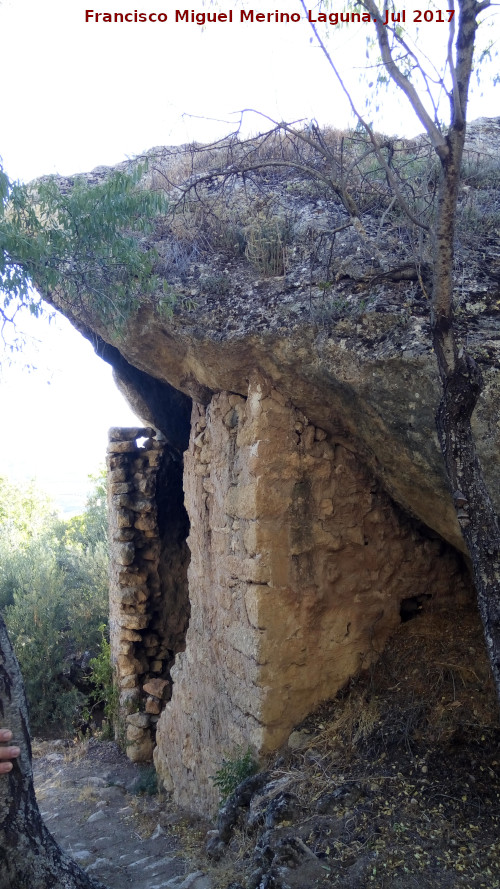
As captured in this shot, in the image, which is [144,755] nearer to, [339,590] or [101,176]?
[339,590]

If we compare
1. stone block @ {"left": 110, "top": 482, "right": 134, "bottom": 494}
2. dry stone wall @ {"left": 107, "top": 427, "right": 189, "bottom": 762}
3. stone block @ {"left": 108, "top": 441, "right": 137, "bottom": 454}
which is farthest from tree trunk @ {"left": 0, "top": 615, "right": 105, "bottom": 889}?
stone block @ {"left": 108, "top": 441, "right": 137, "bottom": 454}

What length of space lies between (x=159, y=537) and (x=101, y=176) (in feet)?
11.3

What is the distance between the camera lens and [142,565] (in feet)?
24.7

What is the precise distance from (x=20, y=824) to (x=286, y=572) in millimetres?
2068

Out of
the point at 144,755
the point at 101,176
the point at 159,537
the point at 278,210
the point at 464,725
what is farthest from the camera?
the point at 159,537

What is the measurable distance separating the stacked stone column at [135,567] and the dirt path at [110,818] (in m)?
0.56

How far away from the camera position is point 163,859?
4.73 m

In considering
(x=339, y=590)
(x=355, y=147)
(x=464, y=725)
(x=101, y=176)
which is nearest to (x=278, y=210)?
(x=355, y=147)

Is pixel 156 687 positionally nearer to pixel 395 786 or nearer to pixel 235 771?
pixel 235 771

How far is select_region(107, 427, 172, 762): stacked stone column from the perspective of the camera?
736 cm

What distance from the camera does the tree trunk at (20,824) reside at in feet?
9.91

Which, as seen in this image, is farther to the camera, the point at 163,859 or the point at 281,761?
the point at 163,859

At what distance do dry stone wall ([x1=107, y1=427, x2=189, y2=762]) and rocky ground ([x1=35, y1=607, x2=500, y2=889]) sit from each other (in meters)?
1.87

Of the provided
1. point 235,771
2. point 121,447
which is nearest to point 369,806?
Result: point 235,771
